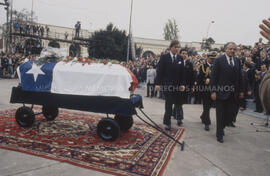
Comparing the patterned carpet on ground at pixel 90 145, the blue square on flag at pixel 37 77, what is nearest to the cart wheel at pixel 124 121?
the patterned carpet on ground at pixel 90 145

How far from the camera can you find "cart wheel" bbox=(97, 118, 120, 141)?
4.04 m

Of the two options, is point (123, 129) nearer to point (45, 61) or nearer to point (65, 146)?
point (65, 146)

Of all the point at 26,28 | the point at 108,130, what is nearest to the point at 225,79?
the point at 108,130

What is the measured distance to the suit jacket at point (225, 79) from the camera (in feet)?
15.2

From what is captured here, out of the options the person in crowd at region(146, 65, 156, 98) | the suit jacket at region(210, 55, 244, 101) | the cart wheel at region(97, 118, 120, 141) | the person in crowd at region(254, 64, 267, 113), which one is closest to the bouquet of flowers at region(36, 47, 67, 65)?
the cart wheel at region(97, 118, 120, 141)

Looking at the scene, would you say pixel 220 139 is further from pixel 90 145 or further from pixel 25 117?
pixel 25 117

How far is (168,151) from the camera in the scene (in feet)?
12.4

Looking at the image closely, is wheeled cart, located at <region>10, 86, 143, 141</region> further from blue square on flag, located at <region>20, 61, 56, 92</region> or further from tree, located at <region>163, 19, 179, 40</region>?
tree, located at <region>163, 19, 179, 40</region>

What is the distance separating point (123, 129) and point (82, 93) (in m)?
1.35

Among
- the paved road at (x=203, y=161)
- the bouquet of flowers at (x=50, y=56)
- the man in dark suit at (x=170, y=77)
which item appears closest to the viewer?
the paved road at (x=203, y=161)

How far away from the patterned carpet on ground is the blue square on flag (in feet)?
3.12

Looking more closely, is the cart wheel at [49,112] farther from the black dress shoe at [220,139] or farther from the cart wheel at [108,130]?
the black dress shoe at [220,139]

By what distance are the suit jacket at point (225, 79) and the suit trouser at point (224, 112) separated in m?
0.15

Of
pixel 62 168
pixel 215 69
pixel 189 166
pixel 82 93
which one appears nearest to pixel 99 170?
pixel 62 168
